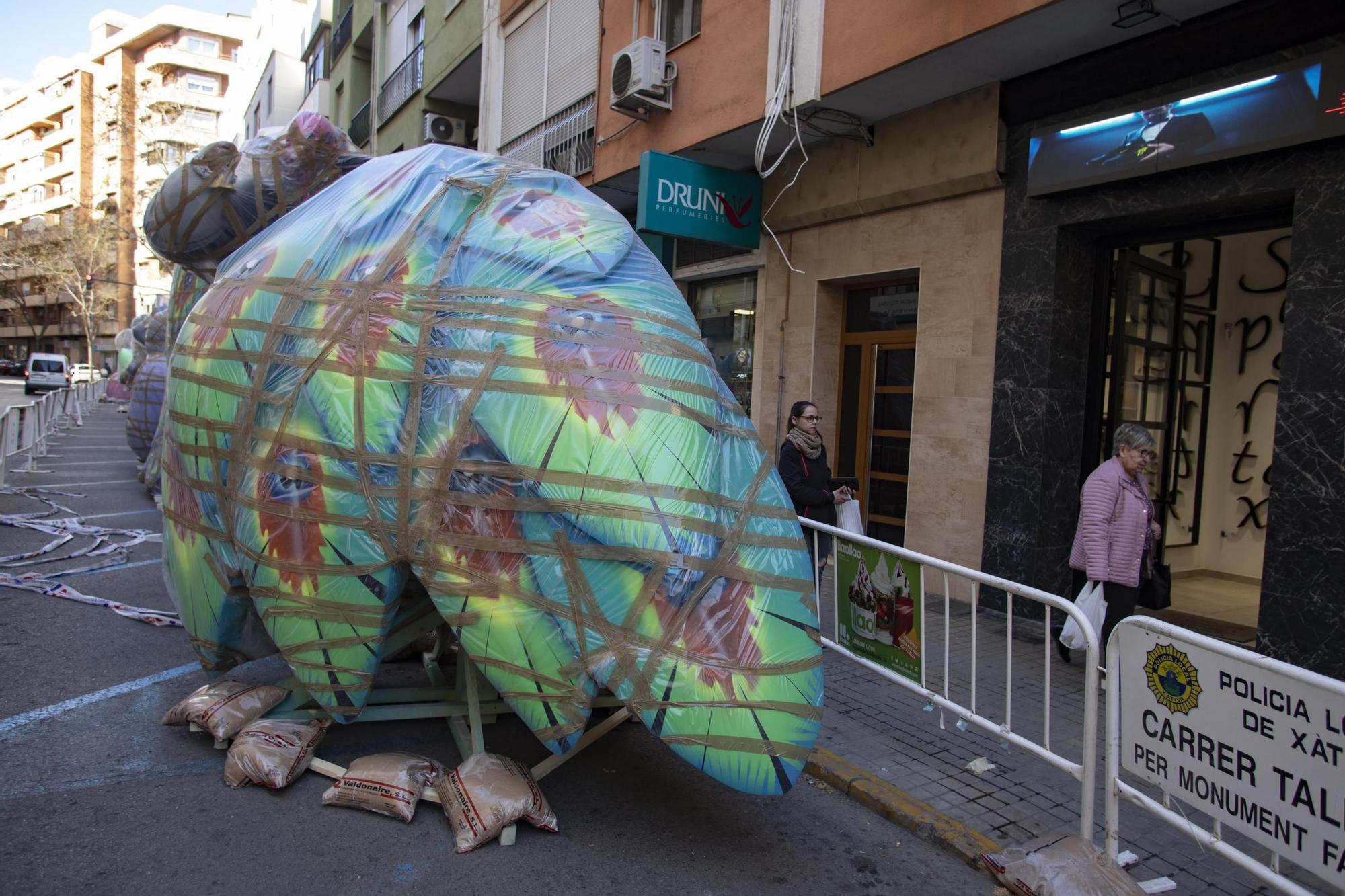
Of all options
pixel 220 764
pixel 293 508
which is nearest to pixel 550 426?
pixel 293 508

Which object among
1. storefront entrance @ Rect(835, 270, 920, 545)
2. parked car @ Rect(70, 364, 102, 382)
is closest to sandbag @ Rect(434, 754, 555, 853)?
storefront entrance @ Rect(835, 270, 920, 545)

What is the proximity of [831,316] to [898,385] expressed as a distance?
105cm

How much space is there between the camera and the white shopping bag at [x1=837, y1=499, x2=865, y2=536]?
607 centimetres

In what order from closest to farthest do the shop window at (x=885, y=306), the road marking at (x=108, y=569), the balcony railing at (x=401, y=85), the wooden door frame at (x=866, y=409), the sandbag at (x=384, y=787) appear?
the sandbag at (x=384, y=787), the road marking at (x=108, y=569), the shop window at (x=885, y=306), the wooden door frame at (x=866, y=409), the balcony railing at (x=401, y=85)

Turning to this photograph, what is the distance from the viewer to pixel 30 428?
13719 mm

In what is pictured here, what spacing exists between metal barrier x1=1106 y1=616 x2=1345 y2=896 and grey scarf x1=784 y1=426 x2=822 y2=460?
9.66 ft

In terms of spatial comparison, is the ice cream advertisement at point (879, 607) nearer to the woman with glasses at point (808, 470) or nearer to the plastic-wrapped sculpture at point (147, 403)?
the woman with glasses at point (808, 470)

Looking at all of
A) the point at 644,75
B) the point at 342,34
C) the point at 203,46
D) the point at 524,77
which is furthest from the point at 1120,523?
the point at 203,46

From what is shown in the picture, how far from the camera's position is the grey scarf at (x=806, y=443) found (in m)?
6.07

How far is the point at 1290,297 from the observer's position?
5.23 m

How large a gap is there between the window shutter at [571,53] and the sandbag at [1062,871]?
10.1 metres

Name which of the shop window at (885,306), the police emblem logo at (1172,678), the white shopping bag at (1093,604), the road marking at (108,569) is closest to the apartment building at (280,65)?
the road marking at (108,569)

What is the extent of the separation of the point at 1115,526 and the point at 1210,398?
162 inches

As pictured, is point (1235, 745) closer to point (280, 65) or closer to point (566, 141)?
point (566, 141)
